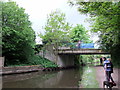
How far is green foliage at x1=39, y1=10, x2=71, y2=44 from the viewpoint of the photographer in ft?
83.8

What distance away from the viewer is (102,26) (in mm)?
8258

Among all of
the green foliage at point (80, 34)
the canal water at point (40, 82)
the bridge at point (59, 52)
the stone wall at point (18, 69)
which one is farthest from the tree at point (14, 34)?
the green foliage at point (80, 34)

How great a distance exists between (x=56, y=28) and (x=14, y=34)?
962 cm

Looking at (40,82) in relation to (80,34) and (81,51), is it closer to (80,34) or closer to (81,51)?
(81,51)

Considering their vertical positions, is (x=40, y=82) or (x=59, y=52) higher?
(x=59, y=52)

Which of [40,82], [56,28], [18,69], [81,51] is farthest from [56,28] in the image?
[40,82]

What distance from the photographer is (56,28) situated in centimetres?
2569

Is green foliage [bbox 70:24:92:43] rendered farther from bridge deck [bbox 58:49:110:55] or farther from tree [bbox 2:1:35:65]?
tree [bbox 2:1:35:65]

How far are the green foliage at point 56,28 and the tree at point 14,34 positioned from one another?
7044mm

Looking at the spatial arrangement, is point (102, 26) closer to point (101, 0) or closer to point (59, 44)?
point (101, 0)

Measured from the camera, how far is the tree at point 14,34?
1694 cm

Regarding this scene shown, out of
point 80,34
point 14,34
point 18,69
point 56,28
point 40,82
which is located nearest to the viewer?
point 40,82

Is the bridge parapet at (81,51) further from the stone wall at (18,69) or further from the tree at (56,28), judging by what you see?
the stone wall at (18,69)

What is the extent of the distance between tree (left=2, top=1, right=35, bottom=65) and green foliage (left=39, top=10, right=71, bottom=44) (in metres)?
7.04
